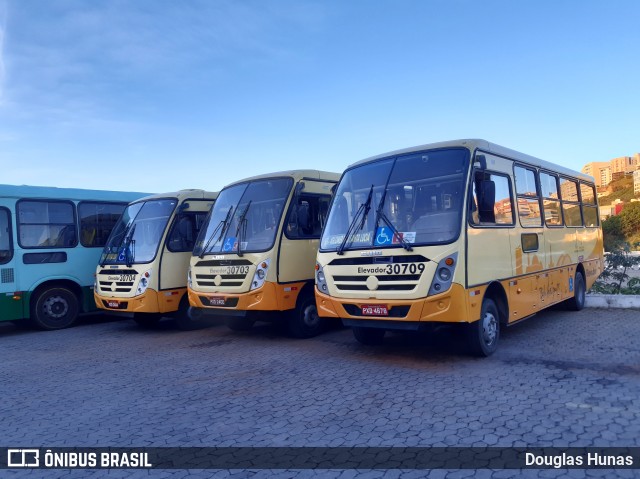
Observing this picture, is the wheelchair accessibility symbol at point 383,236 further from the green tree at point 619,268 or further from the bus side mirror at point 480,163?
the green tree at point 619,268

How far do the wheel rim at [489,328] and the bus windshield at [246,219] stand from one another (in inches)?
142

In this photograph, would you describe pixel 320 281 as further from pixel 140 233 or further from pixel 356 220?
pixel 140 233

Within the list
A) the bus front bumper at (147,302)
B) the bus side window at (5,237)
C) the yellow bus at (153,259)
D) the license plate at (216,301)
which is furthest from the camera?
the bus side window at (5,237)

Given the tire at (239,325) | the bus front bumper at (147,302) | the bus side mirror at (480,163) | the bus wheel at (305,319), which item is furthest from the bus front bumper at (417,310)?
the bus front bumper at (147,302)

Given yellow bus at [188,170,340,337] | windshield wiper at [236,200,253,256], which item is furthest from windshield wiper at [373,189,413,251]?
windshield wiper at [236,200,253,256]

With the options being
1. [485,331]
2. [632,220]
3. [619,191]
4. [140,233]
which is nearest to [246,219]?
[140,233]

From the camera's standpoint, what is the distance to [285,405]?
5.39 meters

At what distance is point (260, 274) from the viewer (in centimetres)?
843

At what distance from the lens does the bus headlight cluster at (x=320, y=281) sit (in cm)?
743

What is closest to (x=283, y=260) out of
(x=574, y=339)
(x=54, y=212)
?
(x=574, y=339)

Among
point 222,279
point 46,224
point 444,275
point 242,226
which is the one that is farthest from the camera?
point 46,224

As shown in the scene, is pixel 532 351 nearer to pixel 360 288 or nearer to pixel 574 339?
pixel 574 339

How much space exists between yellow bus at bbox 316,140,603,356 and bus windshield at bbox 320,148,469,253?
1 cm

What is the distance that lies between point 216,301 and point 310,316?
5.42ft
